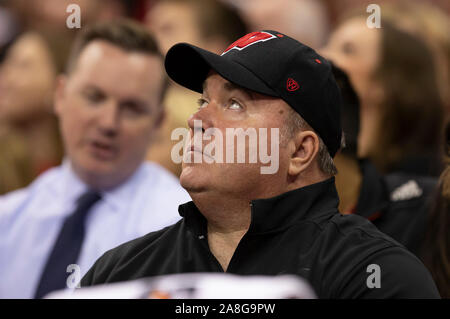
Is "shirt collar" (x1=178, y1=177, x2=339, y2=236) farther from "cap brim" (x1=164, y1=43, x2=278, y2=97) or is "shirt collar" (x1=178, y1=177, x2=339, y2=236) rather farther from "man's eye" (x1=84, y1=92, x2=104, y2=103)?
"man's eye" (x1=84, y1=92, x2=104, y2=103)

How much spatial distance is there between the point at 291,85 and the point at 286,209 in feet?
1.00

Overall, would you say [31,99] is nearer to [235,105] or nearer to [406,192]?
[406,192]

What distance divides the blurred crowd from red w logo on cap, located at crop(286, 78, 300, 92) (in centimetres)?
74

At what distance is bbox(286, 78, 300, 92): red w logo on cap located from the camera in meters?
1.81

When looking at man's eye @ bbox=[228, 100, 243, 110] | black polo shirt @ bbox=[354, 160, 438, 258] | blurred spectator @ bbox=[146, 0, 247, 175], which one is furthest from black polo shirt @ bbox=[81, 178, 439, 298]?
blurred spectator @ bbox=[146, 0, 247, 175]

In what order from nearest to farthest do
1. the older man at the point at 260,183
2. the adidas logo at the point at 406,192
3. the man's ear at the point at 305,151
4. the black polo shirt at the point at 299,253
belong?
the black polo shirt at the point at 299,253 < the older man at the point at 260,183 < the man's ear at the point at 305,151 < the adidas logo at the point at 406,192

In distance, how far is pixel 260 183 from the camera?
1.83m

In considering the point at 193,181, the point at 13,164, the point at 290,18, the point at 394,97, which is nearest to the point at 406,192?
the point at 394,97

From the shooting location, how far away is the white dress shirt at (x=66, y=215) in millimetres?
2992

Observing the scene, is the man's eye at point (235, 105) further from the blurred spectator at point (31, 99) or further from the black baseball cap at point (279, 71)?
the blurred spectator at point (31, 99)

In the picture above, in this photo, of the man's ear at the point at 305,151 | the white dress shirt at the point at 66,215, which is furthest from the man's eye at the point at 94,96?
the man's ear at the point at 305,151

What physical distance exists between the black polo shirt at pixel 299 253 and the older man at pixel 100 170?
106 centimetres
